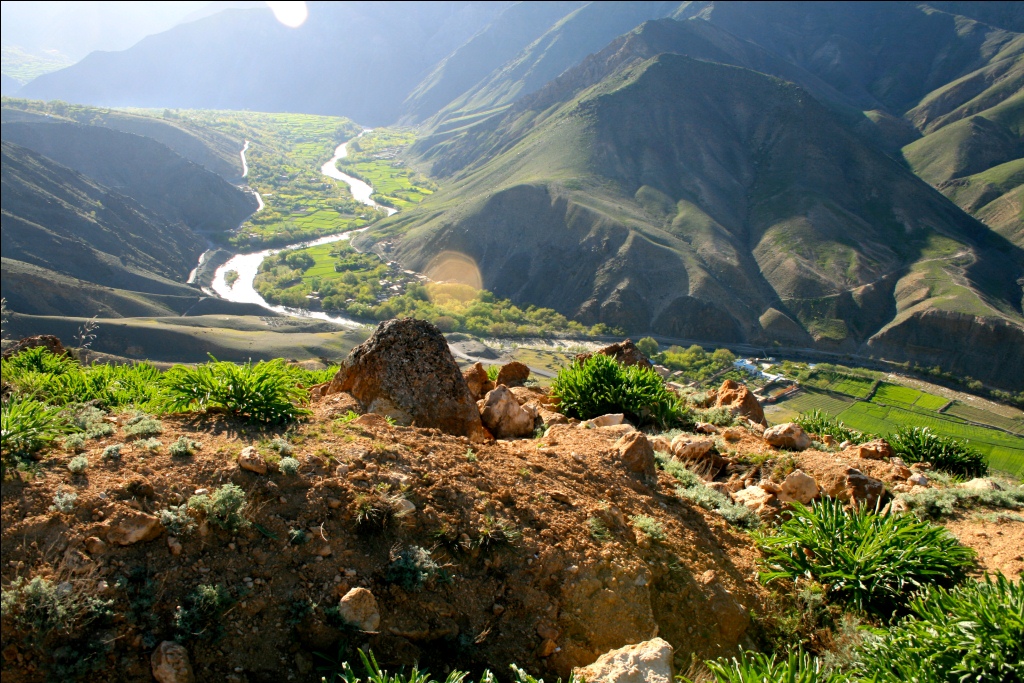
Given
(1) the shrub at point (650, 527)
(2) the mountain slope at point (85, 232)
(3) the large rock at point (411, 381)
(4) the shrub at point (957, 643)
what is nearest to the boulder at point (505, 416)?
(3) the large rock at point (411, 381)

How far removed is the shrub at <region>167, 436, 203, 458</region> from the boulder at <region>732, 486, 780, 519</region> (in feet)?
19.0

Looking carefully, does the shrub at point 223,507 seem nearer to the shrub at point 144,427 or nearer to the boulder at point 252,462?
the boulder at point 252,462

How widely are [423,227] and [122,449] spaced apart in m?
93.2

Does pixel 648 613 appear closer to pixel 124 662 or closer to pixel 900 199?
pixel 124 662

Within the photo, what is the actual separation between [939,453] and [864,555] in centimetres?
576

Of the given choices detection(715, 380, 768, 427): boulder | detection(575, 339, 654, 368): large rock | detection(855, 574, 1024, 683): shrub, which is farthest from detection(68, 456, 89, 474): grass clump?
detection(715, 380, 768, 427): boulder

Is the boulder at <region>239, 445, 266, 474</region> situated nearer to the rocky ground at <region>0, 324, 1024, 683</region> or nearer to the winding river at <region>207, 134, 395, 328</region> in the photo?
the rocky ground at <region>0, 324, 1024, 683</region>

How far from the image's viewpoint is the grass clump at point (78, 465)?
4.57m

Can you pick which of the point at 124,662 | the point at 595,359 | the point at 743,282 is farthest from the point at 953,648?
the point at 743,282

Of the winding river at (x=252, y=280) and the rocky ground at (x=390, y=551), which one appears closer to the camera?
the rocky ground at (x=390, y=551)

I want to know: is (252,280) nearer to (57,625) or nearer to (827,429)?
(827,429)

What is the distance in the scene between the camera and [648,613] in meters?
4.93

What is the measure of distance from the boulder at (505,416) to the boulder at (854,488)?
3.86 meters

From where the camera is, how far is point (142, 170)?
111 meters
